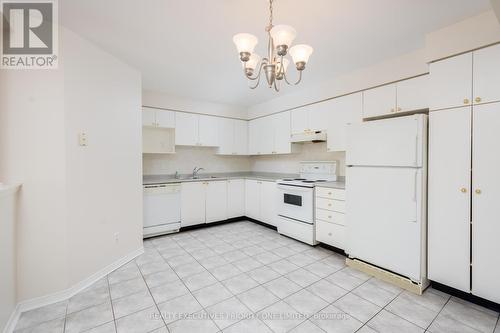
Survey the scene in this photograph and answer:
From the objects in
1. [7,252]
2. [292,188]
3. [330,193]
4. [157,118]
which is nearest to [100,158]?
[7,252]

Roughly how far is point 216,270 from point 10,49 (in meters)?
2.76

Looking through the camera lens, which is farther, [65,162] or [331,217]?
[331,217]

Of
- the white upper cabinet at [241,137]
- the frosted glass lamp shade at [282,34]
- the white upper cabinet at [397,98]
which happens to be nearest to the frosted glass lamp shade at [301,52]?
the frosted glass lamp shade at [282,34]

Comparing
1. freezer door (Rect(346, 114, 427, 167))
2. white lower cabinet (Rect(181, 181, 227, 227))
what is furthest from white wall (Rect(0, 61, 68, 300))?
freezer door (Rect(346, 114, 427, 167))

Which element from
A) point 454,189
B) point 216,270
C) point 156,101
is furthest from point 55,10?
point 454,189

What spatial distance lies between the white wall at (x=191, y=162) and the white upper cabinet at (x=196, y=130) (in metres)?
0.32

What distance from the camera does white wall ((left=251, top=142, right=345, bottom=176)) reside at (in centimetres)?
363

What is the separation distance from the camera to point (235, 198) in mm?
4500

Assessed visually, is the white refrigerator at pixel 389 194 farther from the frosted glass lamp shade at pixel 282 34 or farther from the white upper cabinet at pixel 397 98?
the frosted glass lamp shade at pixel 282 34

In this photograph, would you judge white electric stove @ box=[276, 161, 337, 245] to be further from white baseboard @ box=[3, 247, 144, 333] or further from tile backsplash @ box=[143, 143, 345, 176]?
white baseboard @ box=[3, 247, 144, 333]

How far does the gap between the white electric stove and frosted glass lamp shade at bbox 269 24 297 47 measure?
2166 mm

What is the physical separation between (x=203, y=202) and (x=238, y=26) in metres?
2.94

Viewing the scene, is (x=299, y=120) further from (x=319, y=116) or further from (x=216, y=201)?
(x=216, y=201)

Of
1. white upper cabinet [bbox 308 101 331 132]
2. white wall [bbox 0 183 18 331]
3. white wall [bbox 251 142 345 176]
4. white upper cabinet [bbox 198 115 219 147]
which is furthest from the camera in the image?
white upper cabinet [bbox 198 115 219 147]
